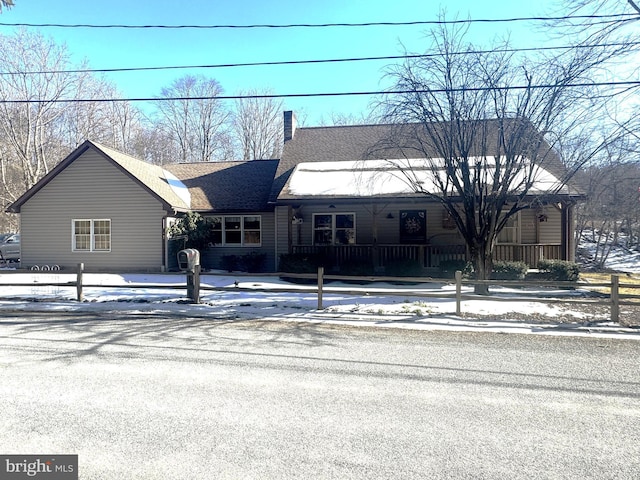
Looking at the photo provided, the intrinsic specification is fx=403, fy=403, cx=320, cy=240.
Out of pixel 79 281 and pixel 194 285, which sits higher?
pixel 79 281

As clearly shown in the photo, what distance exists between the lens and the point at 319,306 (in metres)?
10.2

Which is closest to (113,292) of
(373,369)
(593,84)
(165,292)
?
(165,292)

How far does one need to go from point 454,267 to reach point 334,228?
559 centimetres

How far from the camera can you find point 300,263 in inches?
615

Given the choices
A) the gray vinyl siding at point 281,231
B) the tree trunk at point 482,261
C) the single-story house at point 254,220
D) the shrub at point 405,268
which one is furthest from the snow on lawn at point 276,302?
the gray vinyl siding at point 281,231

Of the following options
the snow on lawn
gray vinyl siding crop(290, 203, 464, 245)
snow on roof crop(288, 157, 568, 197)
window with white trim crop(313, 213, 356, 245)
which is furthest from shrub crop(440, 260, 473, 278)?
window with white trim crop(313, 213, 356, 245)

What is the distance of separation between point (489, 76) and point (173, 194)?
14.1 m

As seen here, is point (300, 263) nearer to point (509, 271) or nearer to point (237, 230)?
point (237, 230)

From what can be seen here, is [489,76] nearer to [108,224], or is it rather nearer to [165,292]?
[165,292]

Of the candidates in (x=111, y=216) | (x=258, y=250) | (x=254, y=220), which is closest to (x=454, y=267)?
(x=258, y=250)

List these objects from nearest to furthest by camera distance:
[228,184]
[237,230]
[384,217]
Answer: [384,217], [237,230], [228,184]

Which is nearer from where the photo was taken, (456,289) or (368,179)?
(456,289)

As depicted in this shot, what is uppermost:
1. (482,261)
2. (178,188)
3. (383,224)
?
(178,188)

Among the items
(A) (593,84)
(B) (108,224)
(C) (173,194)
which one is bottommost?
(B) (108,224)
